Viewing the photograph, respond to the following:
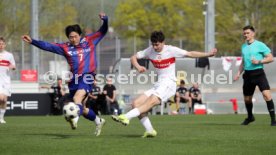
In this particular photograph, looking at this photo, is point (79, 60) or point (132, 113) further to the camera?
point (79, 60)

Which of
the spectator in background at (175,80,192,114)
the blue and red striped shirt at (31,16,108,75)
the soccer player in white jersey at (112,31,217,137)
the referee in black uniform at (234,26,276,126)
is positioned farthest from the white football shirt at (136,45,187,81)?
the spectator in background at (175,80,192,114)

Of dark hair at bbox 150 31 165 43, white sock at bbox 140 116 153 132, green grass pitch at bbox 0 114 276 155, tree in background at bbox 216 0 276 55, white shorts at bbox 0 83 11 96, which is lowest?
green grass pitch at bbox 0 114 276 155

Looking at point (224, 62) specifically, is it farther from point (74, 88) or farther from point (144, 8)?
point (144, 8)

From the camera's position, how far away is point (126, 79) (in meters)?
31.6

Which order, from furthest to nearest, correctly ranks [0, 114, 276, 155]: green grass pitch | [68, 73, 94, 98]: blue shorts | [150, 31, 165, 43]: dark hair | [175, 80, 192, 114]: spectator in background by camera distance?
[175, 80, 192, 114]: spectator in background < [68, 73, 94, 98]: blue shorts < [150, 31, 165, 43]: dark hair < [0, 114, 276, 155]: green grass pitch

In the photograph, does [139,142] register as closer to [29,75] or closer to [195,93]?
[195,93]

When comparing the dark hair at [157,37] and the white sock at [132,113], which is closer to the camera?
the white sock at [132,113]

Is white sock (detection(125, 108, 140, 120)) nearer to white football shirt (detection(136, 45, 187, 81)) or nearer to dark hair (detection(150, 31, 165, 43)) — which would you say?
white football shirt (detection(136, 45, 187, 81))

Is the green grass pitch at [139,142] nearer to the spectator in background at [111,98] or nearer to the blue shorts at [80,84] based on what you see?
the blue shorts at [80,84]

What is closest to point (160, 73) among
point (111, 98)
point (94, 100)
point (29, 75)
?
point (94, 100)

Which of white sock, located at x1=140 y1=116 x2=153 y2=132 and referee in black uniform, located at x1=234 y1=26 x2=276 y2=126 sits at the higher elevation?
referee in black uniform, located at x1=234 y1=26 x2=276 y2=126

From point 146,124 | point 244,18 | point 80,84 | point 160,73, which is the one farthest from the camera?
point 244,18

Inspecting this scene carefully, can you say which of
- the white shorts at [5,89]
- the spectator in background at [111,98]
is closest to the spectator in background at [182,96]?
the spectator in background at [111,98]

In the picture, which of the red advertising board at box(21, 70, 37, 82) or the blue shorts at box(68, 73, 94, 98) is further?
the red advertising board at box(21, 70, 37, 82)
